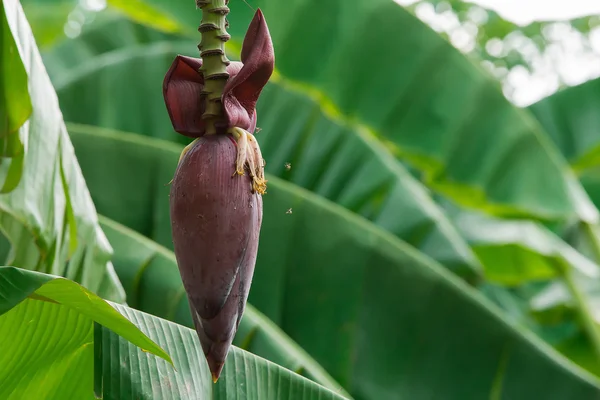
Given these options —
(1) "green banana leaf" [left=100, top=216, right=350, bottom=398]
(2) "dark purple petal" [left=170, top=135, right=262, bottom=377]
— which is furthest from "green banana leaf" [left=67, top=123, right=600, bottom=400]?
(2) "dark purple petal" [left=170, top=135, right=262, bottom=377]

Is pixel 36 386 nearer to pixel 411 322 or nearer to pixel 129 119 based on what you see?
pixel 411 322

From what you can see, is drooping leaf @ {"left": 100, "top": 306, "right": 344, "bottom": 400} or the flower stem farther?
drooping leaf @ {"left": 100, "top": 306, "right": 344, "bottom": 400}

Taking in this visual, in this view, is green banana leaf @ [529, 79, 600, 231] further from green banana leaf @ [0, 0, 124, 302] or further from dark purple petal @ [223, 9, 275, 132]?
dark purple petal @ [223, 9, 275, 132]

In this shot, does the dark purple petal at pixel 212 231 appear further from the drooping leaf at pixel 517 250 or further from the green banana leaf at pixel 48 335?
the drooping leaf at pixel 517 250

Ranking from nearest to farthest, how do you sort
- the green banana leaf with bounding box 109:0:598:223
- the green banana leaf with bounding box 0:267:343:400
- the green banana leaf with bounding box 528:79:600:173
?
the green banana leaf with bounding box 0:267:343:400, the green banana leaf with bounding box 109:0:598:223, the green banana leaf with bounding box 528:79:600:173

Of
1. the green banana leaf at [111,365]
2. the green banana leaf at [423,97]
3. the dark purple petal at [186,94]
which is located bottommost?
the green banana leaf at [111,365]

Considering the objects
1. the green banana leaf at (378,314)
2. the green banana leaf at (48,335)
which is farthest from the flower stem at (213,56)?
the green banana leaf at (378,314)
